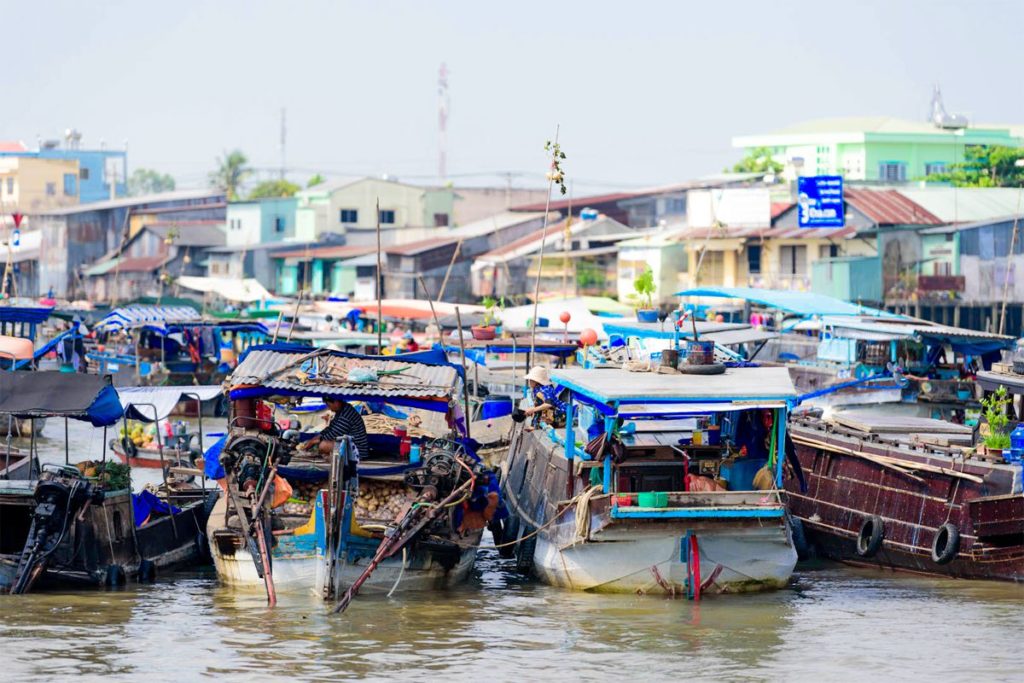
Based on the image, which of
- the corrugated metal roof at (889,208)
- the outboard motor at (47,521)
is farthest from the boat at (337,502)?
the corrugated metal roof at (889,208)

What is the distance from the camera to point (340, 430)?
56.9ft

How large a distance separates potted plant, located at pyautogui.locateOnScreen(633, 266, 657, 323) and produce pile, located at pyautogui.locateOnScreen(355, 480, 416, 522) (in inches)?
532

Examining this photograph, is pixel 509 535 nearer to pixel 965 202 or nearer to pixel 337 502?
pixel 337 502

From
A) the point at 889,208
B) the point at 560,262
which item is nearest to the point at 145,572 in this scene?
the point at 889,208

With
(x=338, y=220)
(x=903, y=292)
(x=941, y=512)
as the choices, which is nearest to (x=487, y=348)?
(x=941, y=512)

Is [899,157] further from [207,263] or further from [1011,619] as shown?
[1011,619]

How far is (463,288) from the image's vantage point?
192ft

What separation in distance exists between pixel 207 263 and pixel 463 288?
13.8 m

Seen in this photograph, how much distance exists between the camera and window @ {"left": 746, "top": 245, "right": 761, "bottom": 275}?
47.8 m

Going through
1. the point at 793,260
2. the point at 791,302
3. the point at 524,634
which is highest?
the point at 793,260

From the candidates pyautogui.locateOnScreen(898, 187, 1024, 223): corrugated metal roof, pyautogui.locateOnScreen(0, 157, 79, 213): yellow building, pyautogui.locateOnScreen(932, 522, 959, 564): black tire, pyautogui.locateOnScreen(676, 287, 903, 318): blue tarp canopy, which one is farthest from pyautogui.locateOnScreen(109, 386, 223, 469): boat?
pyautogui.locateOnScreen(0, 157, 79, 213): yellow building

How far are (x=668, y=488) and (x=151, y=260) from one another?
175 feet

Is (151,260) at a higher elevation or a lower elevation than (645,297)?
higher

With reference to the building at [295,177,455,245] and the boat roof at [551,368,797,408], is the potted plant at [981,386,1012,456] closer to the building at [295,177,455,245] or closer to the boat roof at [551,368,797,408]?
the boat roof at [551,368,797,408]
